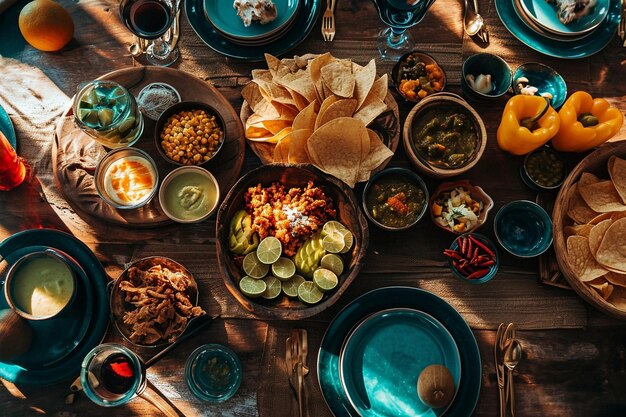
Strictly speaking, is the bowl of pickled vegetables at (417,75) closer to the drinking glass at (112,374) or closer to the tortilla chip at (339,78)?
the tortilla chip at (339,78)

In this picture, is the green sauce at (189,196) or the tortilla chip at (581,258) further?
the green sauce at (189,196)

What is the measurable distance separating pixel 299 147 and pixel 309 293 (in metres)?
0.68

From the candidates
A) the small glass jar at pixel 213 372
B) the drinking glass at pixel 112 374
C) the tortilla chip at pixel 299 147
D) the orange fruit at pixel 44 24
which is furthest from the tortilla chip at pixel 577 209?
the orange fruit at pixel 44 24

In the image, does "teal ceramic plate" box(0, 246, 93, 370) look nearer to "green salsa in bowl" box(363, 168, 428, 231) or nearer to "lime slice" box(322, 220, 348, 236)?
"lime slice" box(322, 220, 348, 236)

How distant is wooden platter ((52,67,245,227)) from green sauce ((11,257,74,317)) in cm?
34

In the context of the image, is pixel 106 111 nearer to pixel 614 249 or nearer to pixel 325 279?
pixel 325 279

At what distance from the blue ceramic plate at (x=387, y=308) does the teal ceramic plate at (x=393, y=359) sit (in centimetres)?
6

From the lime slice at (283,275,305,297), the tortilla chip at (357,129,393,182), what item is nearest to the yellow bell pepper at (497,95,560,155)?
the tortilla chip at (357,129,393,182)

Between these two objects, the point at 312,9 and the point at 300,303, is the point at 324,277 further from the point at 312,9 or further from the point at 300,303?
the point at 312,9

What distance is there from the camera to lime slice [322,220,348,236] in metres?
2.22

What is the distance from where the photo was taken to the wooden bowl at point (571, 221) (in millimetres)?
2121

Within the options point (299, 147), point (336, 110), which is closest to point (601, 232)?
point (336, 110)

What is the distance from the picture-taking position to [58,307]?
6.89ft

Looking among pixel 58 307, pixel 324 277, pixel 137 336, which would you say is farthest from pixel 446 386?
pixel 58 307
